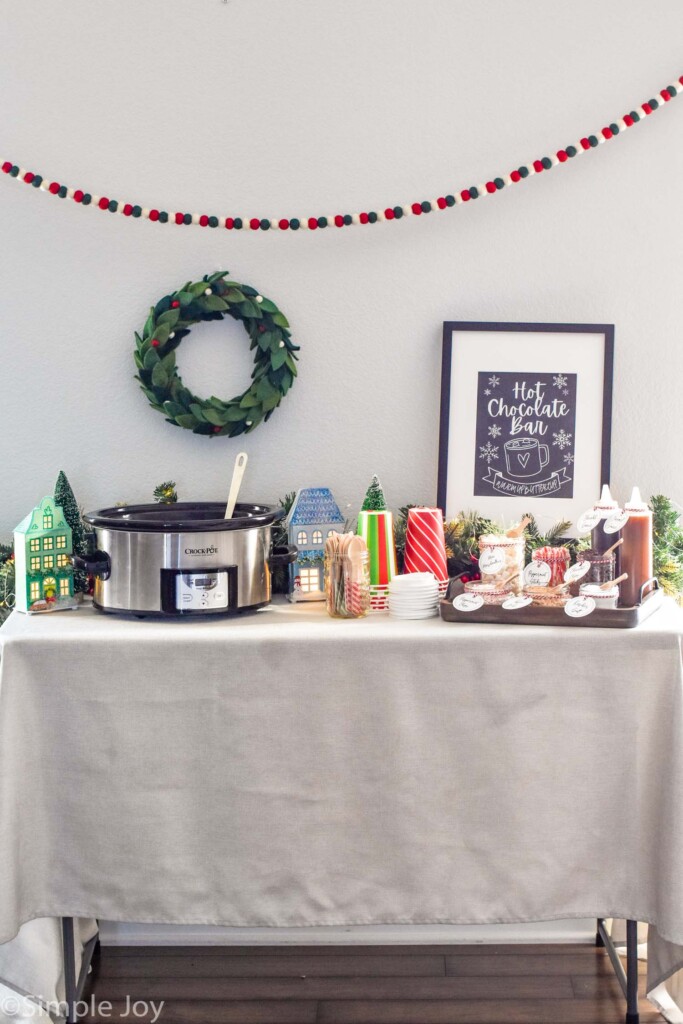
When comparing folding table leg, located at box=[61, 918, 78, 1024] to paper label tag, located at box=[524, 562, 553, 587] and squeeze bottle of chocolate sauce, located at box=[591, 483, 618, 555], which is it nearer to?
paper label tag, located at box=[524, 562, 553, 587]

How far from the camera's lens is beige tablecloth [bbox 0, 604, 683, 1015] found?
5.28ft

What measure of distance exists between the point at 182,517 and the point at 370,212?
77 centimetres

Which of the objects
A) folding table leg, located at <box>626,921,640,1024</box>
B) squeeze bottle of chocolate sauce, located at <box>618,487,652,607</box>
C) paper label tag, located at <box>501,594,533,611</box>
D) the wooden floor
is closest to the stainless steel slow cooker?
paper label tag, located at <box>501,594,533,611</box>

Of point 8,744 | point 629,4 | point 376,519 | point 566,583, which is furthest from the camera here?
point 629,4

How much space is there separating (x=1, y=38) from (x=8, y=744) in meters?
1.47

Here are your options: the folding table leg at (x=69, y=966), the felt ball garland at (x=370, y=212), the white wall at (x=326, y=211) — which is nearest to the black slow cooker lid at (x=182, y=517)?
the white wall at (x=326, y=211)

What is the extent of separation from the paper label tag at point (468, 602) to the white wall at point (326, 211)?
45 centimetres

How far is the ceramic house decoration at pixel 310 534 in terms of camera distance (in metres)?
1.87

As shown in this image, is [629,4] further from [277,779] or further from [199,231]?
[277,779]

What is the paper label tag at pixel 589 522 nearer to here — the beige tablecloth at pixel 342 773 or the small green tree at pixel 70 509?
the beige tablecloth at pixel 342 773

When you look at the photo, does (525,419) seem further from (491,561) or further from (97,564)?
(97,564)

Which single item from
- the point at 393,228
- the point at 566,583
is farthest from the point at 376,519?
the point at 393,228

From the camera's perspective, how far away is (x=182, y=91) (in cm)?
198

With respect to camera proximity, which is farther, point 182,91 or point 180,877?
point 182,91
